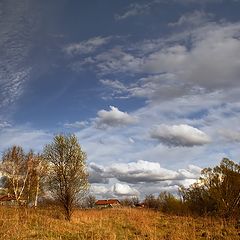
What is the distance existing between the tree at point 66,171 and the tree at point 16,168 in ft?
58.7

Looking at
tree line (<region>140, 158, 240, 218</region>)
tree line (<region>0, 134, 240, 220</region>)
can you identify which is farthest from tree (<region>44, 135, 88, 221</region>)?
tree line (<region>140, 158, 240, 218</region>)

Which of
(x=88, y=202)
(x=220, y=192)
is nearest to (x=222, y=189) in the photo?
(x=220, y=192)

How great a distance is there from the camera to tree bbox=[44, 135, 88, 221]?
27641 millimetres

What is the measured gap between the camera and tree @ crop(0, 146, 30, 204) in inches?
1779

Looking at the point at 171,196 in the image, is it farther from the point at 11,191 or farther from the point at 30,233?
the point at 30,233

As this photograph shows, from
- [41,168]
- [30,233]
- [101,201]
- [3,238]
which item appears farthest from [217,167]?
[101,201]

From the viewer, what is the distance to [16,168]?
1784 inches

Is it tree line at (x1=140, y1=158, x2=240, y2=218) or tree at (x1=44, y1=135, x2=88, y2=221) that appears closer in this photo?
tree at (x1=44, y1=135, x2=88, y2=221)

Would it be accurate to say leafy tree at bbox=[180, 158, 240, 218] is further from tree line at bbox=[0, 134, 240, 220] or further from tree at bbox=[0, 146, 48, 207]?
tree at bbox=[0, 146, 48, 207]

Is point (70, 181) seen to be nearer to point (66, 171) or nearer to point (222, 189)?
point (66, 171)

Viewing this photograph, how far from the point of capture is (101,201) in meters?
145

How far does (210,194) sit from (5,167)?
26888 millimetres

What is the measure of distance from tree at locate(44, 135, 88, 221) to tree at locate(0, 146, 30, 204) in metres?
17.9

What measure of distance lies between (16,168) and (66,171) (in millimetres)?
19860
